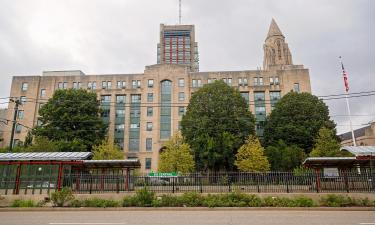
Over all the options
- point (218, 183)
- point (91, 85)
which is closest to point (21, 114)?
point (91, 85)

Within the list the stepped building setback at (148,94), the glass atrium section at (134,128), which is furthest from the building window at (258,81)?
the glass atrium section at (134,128)

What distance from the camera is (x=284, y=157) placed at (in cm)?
4409

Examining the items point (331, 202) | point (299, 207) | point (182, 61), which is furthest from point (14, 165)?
point (182, 61)

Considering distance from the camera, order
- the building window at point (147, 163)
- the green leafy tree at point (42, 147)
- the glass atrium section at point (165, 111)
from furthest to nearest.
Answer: the glass atrium section at point (165, 111) → the building window at point (147, 163) → the green leafy tree at point (42, 147)

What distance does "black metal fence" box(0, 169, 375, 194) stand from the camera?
20156mm

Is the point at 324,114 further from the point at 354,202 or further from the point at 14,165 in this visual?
the point at 14,165

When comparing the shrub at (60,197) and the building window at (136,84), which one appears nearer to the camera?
the shrub at (60,197)

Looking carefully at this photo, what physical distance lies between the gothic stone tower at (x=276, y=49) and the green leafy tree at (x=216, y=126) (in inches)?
1318

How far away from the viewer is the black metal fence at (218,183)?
2016 cm

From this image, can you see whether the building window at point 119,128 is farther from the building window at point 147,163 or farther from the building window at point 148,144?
the building window at point 147,163

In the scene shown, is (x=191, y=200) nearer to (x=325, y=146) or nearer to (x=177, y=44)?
(x=325, y=146)

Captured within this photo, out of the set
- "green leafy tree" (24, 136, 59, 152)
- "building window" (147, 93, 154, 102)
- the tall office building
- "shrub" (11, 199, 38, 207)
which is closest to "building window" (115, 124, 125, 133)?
"building window" (147, 93, 154, 102)

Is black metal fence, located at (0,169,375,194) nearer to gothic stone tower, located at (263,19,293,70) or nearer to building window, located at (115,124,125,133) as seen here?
building window, located at (115,124,125,133)

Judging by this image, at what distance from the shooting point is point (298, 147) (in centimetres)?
4778
